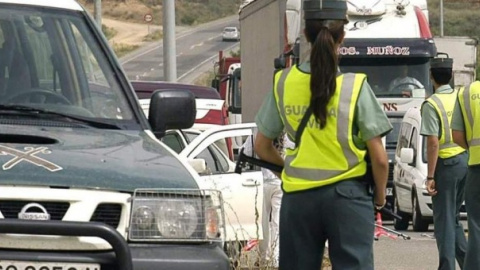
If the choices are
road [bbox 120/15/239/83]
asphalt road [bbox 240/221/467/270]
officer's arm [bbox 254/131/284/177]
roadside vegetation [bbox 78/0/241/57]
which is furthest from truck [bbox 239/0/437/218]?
roadside vegetation [bbox 78/0/241/57]

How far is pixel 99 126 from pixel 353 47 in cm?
1382

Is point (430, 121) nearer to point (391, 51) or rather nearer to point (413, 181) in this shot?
point (413, 181)

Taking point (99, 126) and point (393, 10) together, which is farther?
point (393, 10)

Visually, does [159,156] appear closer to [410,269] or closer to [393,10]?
[410,269]

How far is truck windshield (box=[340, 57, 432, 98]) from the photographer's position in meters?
19.9

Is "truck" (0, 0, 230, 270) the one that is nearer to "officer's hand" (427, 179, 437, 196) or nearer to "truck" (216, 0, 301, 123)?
"officer's hand" (427, 179, 437, 196)

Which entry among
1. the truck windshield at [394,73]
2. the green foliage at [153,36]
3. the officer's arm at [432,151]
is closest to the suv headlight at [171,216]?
the officer's arm at [432,151]

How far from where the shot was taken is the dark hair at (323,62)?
5.82 meters

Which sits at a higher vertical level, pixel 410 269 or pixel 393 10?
pixel 393 10

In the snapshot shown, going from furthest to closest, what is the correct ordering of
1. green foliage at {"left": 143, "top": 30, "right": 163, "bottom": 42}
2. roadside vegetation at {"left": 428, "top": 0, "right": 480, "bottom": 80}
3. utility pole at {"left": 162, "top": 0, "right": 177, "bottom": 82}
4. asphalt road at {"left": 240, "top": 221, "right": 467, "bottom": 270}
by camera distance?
green foliage at {"left": 143, "top": 30, "right": 163, "bottom": 42} < roadside vegetation at {"left": 428, "top": 0, "right": 480, "bottom": 80} < utility pole at {"left": 162, "top": 0, "right": 177, "bottom": 82} < asphalt road at {"left": 240, "top": 221, "right": 467, "bottom": 270}

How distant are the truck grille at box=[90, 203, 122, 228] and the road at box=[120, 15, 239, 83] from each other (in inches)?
2103

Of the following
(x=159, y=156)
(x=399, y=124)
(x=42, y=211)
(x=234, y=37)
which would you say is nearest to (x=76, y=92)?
(x=159, y=156)

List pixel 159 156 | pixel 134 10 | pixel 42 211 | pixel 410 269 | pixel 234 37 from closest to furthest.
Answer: pixel 42 211 → pixel 159 156 → pixel 410 269 → pixel 234 37 → pixel 134 10

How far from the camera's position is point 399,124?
2097cm
